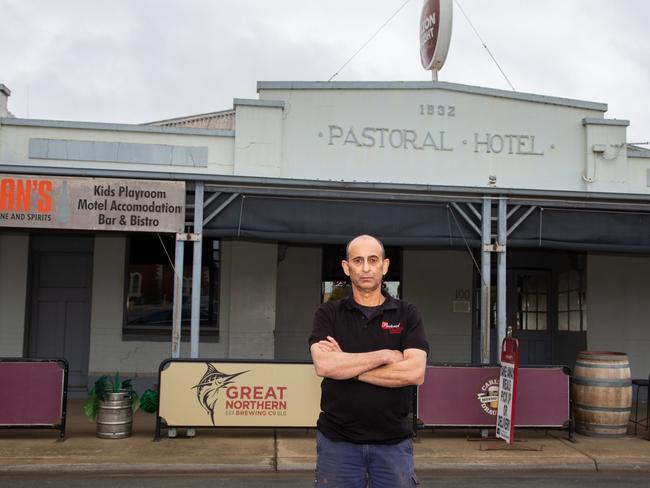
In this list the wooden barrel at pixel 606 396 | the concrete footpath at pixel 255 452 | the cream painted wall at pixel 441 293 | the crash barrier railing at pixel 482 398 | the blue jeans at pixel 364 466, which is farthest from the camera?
the cream painted wall at pixel 441 293

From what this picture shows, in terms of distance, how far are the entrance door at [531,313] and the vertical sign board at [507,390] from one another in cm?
509

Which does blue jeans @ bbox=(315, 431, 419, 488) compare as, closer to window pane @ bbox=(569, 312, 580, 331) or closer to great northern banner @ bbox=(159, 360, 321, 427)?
great northern banner @ bbox=(159, 360, 321, 427)

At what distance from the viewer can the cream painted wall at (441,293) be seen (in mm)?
12289

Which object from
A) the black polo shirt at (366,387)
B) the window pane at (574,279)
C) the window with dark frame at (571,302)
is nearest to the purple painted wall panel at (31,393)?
the black polo shirt at (366,387)

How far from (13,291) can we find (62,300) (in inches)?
30.5

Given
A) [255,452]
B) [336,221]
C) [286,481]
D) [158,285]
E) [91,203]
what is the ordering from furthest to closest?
[158,285]
[336,221]
[91,203]
[255,452]
[286,481]

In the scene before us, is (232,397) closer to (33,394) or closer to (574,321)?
(33,394)

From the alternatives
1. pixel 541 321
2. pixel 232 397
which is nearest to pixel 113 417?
pixel 232 397

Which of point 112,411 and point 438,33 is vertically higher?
point 438,33

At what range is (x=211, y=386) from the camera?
8.02 meters

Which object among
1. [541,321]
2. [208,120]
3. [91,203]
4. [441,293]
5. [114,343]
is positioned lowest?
[114,343]

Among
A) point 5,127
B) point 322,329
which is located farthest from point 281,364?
point 5,127

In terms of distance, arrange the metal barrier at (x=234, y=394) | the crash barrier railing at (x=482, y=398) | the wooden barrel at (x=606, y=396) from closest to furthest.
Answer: the metal barrier at (x=234, y=394) → the crash barrier railing at (x=482, y=398) → the wooden barrel at (x=606, y=396)

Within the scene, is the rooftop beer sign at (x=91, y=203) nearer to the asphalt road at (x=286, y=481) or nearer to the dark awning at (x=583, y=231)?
the asphalt road at (x=286, y=481)
